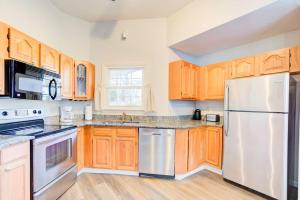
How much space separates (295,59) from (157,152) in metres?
2.35

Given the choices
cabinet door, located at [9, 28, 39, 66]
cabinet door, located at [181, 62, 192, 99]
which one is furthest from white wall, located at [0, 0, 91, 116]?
cabinet door, located at [181, 62, 192, 99]

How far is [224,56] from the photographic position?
11.8 ft

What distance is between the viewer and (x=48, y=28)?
2.93 metres

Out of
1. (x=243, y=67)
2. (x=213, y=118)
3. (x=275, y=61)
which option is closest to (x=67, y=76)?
(x=213, y=118)

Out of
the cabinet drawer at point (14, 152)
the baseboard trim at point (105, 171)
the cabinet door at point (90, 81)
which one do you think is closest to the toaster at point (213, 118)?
the baseboard trim at point (105, 171)

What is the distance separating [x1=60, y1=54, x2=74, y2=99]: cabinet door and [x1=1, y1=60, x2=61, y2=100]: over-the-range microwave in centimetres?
25

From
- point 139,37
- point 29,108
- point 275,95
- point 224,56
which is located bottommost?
point 29,108

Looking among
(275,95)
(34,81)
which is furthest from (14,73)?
(275,95)

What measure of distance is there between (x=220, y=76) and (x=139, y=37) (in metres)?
1.80

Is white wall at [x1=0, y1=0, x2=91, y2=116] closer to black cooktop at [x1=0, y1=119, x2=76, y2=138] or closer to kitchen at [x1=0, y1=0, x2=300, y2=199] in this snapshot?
kitchen at [x1=0, y1=0, x2=300, y2=199]

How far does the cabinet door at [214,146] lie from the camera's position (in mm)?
3039

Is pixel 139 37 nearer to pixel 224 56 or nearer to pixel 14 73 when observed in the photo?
pixel 224 56

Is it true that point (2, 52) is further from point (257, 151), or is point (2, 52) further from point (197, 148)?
point (257, 151)

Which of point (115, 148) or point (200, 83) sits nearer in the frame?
point (115, 148)
